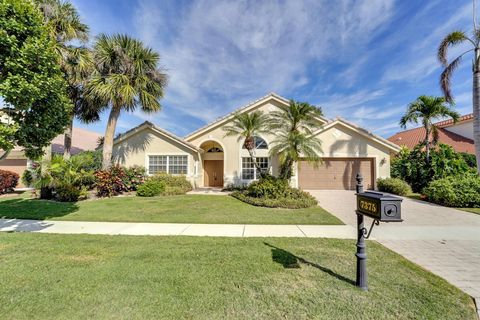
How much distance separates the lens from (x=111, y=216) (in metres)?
8.27

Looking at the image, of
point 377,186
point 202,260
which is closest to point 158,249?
point 202,260

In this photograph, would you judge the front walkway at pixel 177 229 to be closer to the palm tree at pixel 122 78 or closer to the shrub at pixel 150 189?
the shrub at pixel 150 189

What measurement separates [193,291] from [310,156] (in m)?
10.1

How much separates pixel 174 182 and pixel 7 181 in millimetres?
11396

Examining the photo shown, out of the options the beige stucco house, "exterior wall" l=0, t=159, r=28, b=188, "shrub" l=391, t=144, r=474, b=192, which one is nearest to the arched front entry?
the beige stucco house

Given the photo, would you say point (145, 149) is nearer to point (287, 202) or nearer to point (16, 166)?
point (287, 202)

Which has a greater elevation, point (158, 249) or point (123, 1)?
point (123, 1)

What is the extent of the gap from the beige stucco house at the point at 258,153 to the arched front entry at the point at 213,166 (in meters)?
1.16

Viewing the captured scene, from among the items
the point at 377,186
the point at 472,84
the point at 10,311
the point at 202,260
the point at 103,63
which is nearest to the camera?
the point at 10,311

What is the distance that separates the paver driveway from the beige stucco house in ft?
22.4

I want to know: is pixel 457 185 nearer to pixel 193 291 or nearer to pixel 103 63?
pixel 193 291

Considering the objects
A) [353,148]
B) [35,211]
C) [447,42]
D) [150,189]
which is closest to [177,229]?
[35,211]

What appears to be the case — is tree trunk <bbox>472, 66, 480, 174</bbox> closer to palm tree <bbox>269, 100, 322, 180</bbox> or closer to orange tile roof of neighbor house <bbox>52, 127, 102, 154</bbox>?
palm tree <bbox>269, 100, 322, 180</bbox>

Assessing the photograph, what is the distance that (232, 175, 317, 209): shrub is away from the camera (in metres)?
10.2
